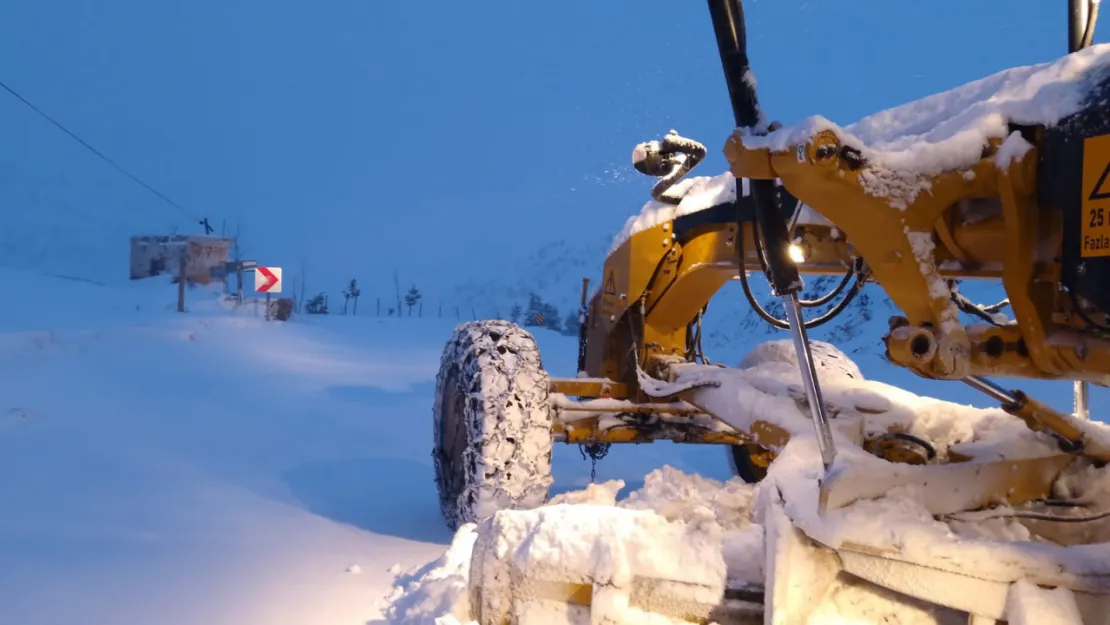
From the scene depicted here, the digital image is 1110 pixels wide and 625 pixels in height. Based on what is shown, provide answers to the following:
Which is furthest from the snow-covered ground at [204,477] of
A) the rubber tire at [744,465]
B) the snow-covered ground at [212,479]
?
the rubber tire at [744,465]

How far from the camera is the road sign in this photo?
15.5 m

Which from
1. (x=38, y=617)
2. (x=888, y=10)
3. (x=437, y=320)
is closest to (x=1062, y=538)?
(x=38, y=617)

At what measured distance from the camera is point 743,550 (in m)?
2.28

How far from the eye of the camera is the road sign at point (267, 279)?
15516 mm

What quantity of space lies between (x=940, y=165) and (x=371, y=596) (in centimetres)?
251

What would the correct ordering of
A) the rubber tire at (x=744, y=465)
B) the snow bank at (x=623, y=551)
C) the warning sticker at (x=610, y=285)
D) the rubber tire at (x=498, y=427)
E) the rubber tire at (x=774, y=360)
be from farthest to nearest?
the rubber tire at (x=744, y=465) → the rubber tire at (x=774, y=360) → the warning sticker at (x=610, y=285) → the rubber tire at (x=498, y=427) → the snow bank at (x=623, y=551)

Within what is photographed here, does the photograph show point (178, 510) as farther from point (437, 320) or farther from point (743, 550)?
point (437, 320)

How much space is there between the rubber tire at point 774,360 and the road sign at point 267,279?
457 inches

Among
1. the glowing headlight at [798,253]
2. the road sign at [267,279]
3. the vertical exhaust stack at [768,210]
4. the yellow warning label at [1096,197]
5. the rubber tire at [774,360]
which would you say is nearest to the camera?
the yellow warning label at [1096,197]

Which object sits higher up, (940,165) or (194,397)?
(940,165)

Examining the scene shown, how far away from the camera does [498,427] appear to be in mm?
3660

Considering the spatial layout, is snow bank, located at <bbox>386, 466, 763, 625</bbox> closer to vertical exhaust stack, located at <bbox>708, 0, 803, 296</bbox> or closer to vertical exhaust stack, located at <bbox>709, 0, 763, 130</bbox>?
vertical exhaust stack, located at <bbox>708, 0, 803, 296</bbox>

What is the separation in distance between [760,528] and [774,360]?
297cm

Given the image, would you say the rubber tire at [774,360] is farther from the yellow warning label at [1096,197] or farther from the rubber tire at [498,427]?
the yellow warning label at [1096,197]
